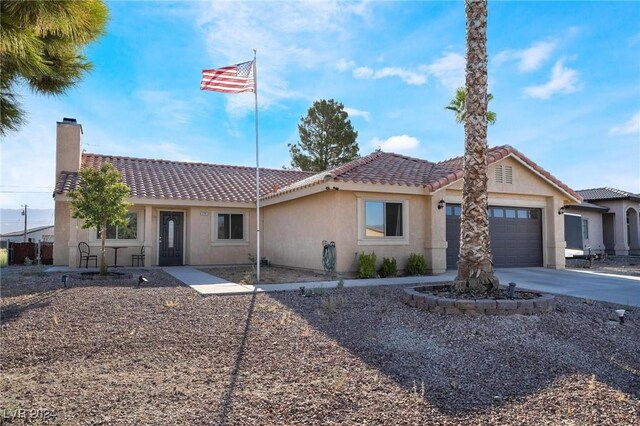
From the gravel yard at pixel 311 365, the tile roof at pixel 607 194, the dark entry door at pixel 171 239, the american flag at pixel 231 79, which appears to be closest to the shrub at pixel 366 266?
the gravel yard at pixel 311 365

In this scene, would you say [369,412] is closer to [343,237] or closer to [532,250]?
[343,237]

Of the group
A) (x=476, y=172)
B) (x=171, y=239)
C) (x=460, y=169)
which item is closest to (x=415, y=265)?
(x=460, y=169)

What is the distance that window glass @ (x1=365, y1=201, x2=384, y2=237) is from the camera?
13695mm

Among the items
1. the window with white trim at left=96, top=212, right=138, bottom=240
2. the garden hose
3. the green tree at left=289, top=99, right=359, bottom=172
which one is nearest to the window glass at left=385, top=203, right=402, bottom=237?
the garden hose

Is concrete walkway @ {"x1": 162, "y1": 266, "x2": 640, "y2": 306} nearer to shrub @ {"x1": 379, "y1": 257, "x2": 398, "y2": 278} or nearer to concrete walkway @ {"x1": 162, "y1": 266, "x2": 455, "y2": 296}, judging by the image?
concrete walkway @ {"x1": 162, "y1": 266, "x2": 455, "y2": 296}

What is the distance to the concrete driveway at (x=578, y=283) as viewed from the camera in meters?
9.86

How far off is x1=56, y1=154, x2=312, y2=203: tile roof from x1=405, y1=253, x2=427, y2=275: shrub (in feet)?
26.6

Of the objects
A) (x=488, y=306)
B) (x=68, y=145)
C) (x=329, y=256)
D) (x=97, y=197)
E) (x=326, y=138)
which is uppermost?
(x=326, y=138)

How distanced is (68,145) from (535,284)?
717 inches

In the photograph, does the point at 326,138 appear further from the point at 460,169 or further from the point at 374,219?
the point at 374,219

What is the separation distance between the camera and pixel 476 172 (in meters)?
8.29

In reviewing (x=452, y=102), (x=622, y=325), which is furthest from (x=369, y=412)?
(x=452, y=102)

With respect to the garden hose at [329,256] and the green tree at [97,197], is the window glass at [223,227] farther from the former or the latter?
the garden hose at [329,256]

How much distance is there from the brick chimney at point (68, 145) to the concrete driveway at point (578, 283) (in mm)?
17162
